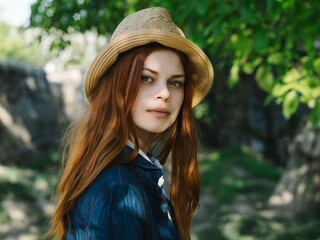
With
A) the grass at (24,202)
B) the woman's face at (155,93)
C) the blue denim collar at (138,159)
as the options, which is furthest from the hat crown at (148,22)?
the grass at (24,202)

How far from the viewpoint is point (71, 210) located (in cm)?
116

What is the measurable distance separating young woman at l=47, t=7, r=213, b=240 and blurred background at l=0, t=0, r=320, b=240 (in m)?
0.47

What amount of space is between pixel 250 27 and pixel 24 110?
6.76 m

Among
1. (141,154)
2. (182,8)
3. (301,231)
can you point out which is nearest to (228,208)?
A: (301,231)

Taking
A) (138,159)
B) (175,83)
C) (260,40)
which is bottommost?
(138,159)

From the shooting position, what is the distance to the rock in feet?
23.5

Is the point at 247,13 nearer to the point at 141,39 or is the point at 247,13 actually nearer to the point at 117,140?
the point at 141,39

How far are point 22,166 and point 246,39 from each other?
6.40m

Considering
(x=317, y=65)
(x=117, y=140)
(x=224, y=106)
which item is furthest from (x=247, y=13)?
(x=224, y=106)

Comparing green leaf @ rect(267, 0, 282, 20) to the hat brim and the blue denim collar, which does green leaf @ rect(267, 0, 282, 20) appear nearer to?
the hat brim

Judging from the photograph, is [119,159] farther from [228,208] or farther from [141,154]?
[228,208]

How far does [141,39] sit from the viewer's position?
1310mm

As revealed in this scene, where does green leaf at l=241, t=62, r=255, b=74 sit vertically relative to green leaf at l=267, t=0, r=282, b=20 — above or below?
above

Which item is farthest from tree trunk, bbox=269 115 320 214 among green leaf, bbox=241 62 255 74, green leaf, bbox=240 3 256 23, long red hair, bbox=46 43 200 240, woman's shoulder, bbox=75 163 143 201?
woman's shoulder, bbox=75 163 143 201
